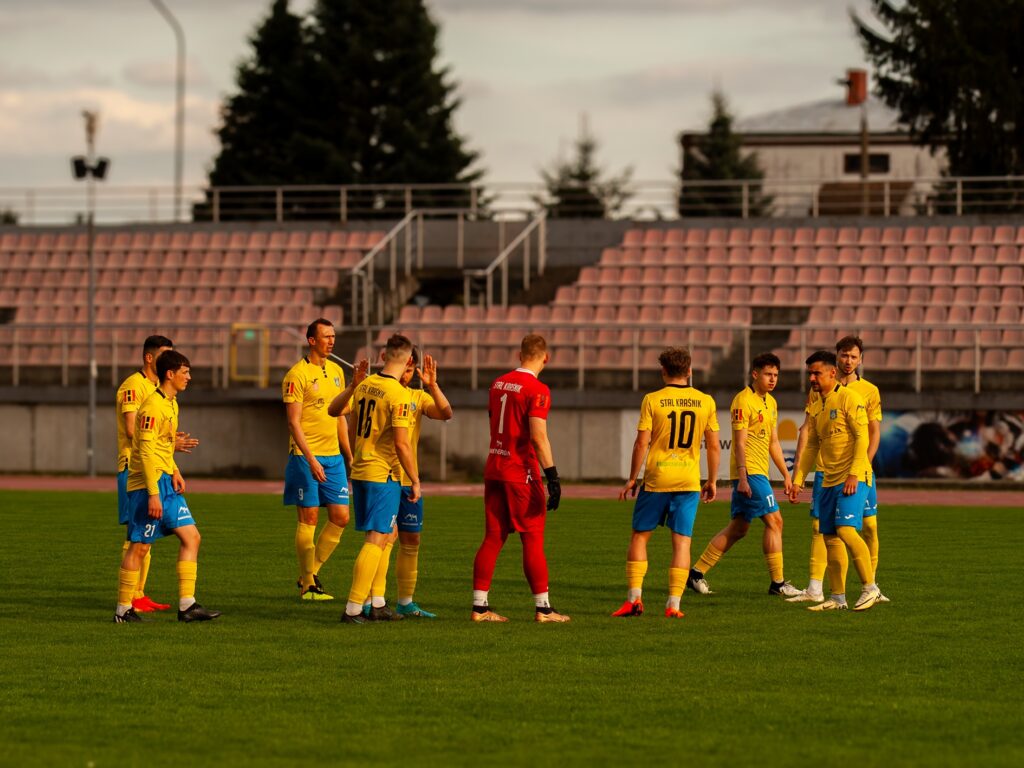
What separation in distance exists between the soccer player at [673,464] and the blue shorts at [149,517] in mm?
3122

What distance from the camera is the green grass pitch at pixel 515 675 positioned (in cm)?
804

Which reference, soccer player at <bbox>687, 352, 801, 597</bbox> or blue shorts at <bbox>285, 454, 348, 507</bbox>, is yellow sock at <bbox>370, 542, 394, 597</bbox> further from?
soccer player at <bbox>687, 352, 801, 597</bbox>

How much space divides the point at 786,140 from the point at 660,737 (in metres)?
65.3

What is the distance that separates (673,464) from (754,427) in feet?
6.05

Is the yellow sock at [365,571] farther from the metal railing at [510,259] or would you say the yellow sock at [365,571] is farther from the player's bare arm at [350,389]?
the metal railing at [510,259]

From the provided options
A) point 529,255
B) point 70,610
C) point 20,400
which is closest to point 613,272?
point 529,255

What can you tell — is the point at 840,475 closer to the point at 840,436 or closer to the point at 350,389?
the point at 840,436

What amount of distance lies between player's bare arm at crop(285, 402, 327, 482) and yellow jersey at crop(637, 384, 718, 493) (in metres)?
2.56

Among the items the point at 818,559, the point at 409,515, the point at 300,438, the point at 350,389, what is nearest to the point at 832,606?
the point at 818,559

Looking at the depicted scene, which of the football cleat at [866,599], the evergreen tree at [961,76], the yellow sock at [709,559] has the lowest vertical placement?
the football cleat at [866,599]

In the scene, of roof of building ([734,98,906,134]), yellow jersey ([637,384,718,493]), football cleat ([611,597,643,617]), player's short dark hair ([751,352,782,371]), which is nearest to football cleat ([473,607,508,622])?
football cleat ([611,597,643,617])

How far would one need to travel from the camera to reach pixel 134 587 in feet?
40.3

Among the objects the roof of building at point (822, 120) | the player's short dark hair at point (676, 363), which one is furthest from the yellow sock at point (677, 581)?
the roof of building at point (822, 120)

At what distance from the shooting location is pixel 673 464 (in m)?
12.7
